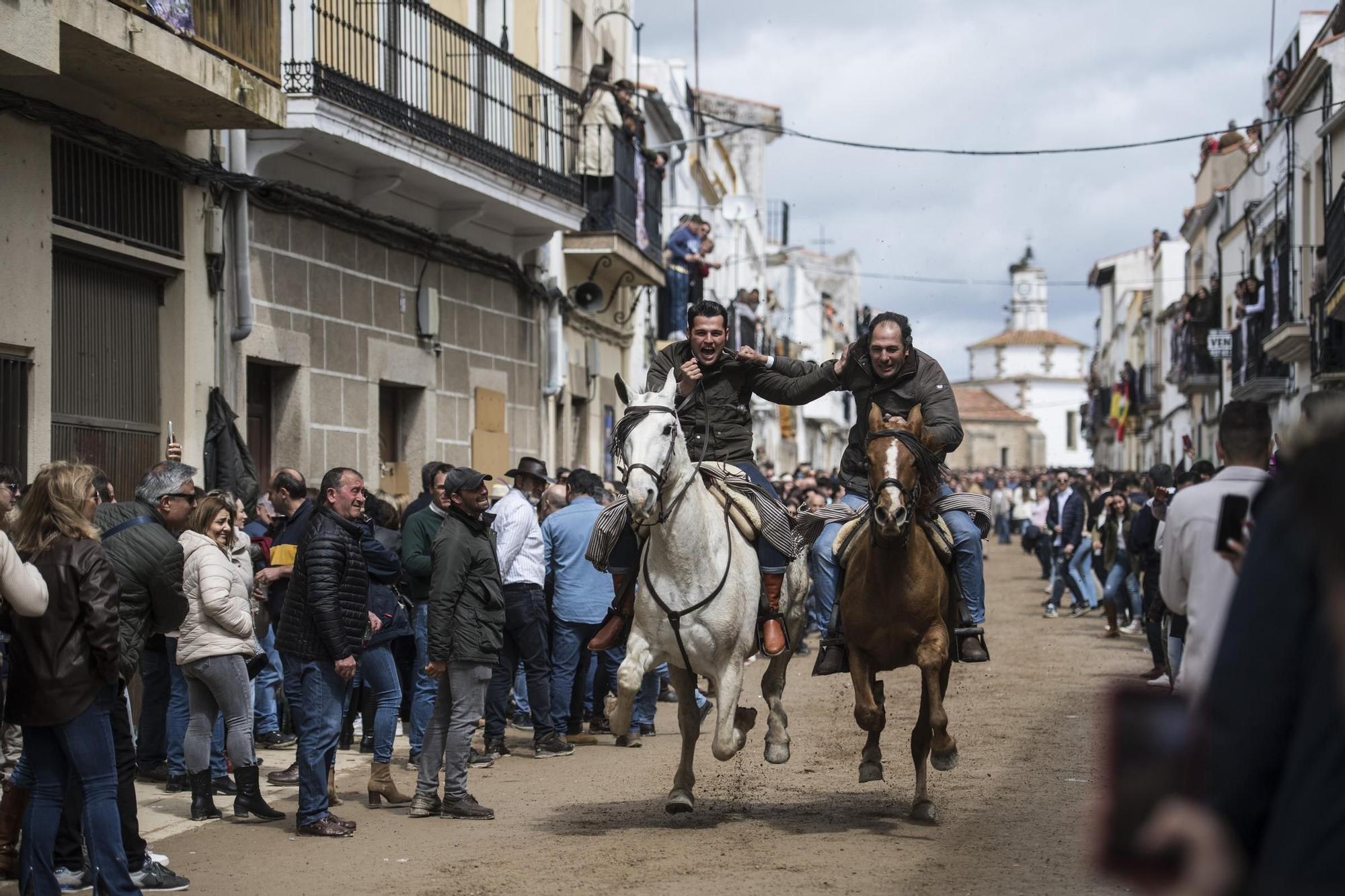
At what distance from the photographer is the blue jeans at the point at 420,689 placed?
10219 millimetres

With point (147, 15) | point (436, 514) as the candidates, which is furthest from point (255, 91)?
point (436, 514)

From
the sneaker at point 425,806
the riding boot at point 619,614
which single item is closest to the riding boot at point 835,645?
the riding boot at point 619,614

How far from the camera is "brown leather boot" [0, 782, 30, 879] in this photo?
7.11 meters

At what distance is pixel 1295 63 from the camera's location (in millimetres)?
33500

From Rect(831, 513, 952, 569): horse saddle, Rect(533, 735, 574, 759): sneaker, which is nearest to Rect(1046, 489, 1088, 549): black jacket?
Rect(533, 735, 574, 759): sneaker

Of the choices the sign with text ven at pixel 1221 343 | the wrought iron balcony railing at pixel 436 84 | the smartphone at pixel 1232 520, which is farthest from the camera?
the sign with text ven at pixel 1221 343

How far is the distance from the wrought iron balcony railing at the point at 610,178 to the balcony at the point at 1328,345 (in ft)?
35.0

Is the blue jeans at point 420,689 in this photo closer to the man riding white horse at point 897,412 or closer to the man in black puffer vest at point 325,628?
the man in black puffer vest at point 325,628

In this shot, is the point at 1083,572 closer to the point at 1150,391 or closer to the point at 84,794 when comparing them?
the point at 84,794

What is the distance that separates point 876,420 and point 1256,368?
28015 millimetres

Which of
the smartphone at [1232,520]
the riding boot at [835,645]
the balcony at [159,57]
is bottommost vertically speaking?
the riding boot at [835,645]

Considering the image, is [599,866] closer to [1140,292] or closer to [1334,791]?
[1334,791]

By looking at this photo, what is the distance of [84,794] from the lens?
6.29 m

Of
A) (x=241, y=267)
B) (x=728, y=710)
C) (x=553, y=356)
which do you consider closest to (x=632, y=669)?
(x=728, y=710)
